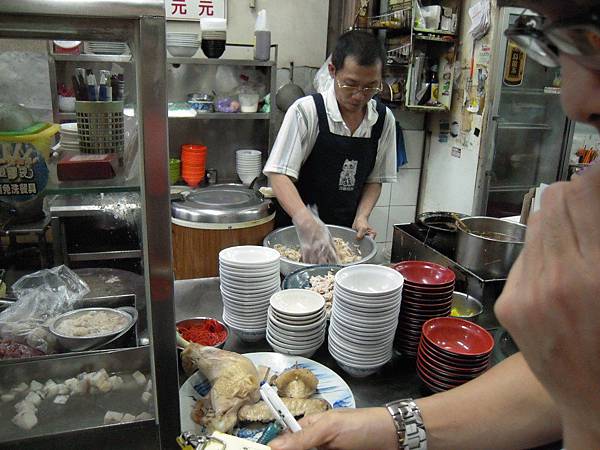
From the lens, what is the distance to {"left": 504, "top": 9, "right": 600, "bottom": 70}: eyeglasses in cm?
44

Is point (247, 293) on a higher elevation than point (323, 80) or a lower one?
lower

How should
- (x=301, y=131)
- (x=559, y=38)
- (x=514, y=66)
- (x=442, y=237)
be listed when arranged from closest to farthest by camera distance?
(x=559, y=38) < (x=442, y=237) < (x=301, y=131) < (x=514, y=66)

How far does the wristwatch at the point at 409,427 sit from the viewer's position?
1128mm

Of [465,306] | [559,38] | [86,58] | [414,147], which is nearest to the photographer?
[559,38]

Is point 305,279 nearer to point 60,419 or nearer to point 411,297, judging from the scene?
point 411,297

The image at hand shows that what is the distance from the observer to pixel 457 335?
141 centimetres

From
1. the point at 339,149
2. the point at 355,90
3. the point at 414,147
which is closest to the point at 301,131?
the point at 339,149

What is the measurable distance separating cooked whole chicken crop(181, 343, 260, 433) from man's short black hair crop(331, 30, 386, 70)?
6.31 ft

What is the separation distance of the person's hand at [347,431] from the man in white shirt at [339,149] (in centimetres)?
134

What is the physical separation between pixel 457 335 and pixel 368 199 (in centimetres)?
191

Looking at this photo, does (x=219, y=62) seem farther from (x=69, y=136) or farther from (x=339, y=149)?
(x=69, y=136)

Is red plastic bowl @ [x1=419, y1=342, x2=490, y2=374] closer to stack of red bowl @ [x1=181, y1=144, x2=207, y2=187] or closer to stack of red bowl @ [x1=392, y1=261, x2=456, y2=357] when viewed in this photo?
stack of red bowl @ [x1=392, y1=261, x2=456, y2=357]

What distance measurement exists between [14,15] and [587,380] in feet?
3.30

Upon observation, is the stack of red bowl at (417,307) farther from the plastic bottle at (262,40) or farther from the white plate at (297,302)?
the plastic bottle at (262,40)
